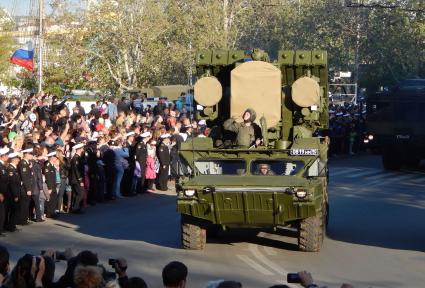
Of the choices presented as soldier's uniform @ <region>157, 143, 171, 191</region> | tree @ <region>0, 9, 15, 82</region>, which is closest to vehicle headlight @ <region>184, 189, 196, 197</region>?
soldier's uniform @ <region>157, 143, 171, 191</region>

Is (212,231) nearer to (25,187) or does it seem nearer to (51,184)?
(25,187)

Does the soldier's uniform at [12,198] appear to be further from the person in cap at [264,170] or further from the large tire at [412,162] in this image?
the large tire at [412,162]

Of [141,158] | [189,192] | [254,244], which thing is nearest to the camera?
[189,192]

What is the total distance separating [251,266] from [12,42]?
55.0 m

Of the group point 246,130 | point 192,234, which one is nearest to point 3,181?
point 192,234

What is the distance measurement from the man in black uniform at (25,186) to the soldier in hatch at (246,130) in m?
4.23

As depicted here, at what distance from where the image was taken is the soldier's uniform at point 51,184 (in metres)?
22.7

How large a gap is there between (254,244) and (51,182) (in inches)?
201

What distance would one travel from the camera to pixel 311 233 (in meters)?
18.4

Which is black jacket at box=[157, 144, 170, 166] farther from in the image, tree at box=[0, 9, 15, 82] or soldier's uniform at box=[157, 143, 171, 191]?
tree at box=[0, 9, 15, 82]

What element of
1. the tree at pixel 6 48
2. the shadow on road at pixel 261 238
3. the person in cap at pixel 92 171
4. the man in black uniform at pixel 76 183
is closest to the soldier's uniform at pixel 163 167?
the person in cap at pixel 92 171

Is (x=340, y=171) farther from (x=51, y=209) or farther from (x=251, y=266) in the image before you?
(x=251, y=266)

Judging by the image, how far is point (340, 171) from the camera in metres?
37.4

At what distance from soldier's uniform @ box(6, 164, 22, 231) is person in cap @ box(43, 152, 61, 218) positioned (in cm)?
156
